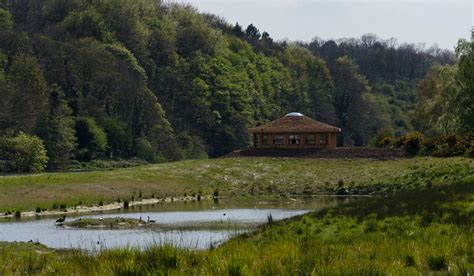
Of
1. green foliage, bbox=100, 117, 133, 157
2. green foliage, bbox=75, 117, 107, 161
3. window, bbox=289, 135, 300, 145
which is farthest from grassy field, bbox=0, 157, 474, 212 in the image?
green foliage, bbox=100, 117, 133, 157

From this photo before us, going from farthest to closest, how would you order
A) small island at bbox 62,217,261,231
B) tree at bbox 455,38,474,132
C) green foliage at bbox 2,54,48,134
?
green foliage at bbox 2,54,48,134
tree at bbox 455,38,474,132
small island at bbox 62,217,261,231

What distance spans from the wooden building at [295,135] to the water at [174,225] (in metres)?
26.9

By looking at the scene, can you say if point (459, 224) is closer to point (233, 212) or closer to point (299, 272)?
point (299, 272)

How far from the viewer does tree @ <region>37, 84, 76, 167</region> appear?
301 feet

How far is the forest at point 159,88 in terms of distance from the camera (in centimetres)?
9162

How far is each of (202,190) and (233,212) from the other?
18.4 metres

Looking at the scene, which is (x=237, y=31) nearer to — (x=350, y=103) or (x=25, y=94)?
(x=350, y=103)

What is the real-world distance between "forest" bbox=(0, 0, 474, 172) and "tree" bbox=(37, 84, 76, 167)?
0.14m

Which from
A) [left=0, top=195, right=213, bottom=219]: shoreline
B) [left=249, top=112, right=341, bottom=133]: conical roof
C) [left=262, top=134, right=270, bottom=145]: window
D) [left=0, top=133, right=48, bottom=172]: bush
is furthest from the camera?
[left=262, top=134, right=270, bottom=145]: window

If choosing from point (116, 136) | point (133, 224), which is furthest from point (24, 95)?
point (133, 224)

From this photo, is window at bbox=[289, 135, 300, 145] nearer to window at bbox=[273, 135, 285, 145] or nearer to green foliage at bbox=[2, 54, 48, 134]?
window at bbox=[273, 135, 285, 145]

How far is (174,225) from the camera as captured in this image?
37.9 metres

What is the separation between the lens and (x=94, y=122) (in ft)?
335

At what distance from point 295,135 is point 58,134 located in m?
27.2
